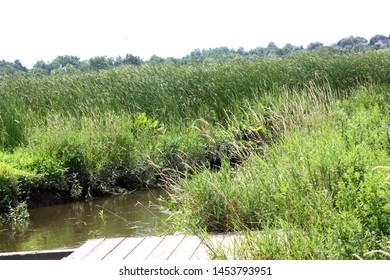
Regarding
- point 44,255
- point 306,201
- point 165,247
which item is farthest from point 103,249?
point 306,201

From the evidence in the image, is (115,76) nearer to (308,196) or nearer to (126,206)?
(126,206)

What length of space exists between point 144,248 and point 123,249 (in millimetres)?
167

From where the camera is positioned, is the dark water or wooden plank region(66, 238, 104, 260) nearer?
wooden plank region(66, 238, 104, 260)

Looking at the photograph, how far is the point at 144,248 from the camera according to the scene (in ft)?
16.4

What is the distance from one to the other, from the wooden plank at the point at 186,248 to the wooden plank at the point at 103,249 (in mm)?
550

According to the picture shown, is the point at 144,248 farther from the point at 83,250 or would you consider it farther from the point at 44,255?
the point at 44,255

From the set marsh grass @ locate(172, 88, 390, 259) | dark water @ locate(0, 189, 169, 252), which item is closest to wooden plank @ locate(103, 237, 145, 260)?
marsh grass @ locate(172, 88, 390, 259)

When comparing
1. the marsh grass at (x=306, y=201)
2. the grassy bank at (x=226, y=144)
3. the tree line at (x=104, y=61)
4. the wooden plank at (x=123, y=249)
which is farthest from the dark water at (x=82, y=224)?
the tree line at (x=104, y=61)

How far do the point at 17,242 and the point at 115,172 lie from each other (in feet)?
9.22

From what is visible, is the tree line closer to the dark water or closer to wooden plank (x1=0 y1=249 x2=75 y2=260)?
the dark water

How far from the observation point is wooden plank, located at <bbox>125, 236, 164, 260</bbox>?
4.79 m

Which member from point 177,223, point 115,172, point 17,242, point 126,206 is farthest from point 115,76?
point 177,223

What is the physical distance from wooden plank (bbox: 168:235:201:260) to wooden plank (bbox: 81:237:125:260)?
21.6 inches

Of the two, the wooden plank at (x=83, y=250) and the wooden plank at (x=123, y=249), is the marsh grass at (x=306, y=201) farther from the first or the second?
the wooden plank at (x=83, y=250)
